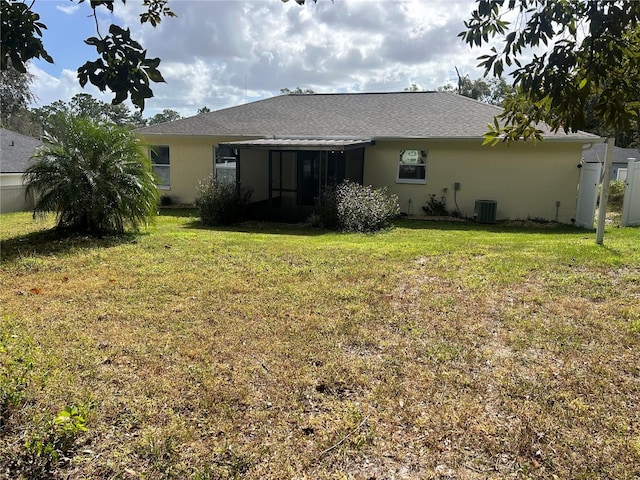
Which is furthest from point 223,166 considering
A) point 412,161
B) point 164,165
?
point 412,161

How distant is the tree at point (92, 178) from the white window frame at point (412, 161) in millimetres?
8254

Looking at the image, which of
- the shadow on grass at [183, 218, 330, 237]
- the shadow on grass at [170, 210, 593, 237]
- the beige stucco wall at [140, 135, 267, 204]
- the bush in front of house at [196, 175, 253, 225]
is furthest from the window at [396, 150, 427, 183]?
the bush in front of house at [196, 175, 253, 225]

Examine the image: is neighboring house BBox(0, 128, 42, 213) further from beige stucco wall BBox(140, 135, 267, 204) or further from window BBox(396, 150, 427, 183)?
window BBox(396, 150, 427, 183)

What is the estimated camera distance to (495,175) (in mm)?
14297

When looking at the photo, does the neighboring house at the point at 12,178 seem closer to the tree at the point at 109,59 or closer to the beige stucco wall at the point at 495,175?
the beige stucco wall at the point at 495,175

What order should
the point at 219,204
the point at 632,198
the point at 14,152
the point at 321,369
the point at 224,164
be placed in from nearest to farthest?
the point at 321,369 < the point at 632,198 < the point at 219,204 < the point at 224,164 < the point at 14,152

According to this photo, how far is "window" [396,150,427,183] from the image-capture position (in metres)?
15.0

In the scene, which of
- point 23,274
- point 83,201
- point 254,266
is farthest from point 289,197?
point 23,274

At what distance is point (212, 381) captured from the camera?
3.59m

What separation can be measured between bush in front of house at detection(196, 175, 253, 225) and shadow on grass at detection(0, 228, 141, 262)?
312 cm

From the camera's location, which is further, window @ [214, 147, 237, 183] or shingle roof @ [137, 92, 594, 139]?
window @ [214, 147, 237, 183]

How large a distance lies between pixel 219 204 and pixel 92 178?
4.24m

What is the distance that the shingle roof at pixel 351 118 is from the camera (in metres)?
14.9

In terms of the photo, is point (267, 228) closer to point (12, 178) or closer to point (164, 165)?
point (164, 165)
